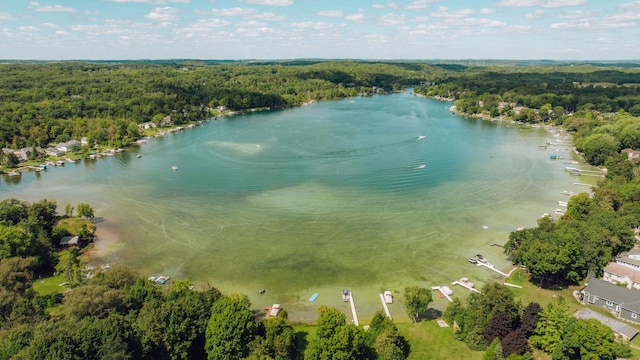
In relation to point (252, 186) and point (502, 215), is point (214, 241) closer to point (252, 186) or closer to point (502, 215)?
point (252, 186)

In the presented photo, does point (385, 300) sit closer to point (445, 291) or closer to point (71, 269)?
point (445, 291)

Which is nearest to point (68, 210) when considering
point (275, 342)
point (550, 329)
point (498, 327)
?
point (275, 342)

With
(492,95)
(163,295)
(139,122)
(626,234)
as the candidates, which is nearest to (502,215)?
(626,234)

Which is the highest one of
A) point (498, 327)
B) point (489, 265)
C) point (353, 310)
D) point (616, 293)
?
point (498, 327)

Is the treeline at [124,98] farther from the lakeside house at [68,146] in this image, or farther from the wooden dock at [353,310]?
the wooden dock at [353,310]

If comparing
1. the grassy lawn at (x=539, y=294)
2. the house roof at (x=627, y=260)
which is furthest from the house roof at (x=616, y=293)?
the house roof at (x=627, y=260)

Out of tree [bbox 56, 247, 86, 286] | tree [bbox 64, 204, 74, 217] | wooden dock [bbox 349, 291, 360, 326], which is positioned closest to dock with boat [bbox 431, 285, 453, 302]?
wooden dock [bbox 349, 291, 360, 326]
